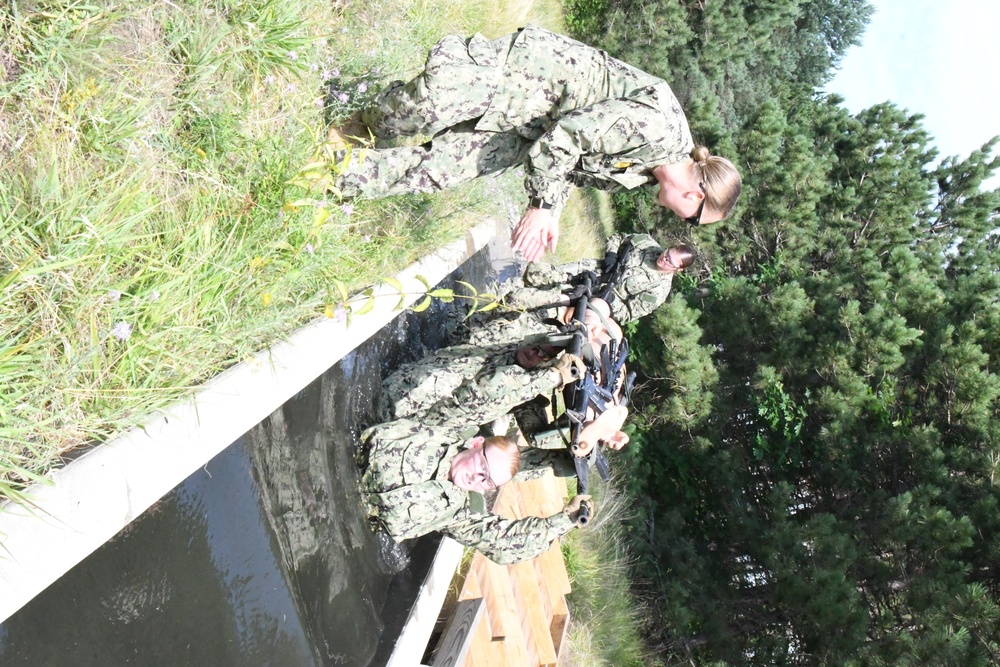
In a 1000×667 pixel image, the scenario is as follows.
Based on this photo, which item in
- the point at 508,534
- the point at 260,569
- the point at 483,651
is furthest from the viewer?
the point at 483,651

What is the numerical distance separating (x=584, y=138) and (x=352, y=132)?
1184 millimetres

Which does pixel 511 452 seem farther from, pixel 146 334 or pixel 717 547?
pixel 717 547

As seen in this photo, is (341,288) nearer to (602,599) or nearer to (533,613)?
(533,613)

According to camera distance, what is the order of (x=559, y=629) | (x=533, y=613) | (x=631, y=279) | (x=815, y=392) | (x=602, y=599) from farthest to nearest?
(x=815, y=392), (x=602, y=599), (x=559, y=629), (x=631, y=279), (x=533, y=613)

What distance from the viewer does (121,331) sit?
1.94 meters

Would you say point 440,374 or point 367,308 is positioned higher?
point 367,308

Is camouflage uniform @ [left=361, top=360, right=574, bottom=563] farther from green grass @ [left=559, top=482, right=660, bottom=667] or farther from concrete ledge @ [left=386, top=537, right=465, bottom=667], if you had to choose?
green grass @ [left=559, top=482, right=660, bottom=667]

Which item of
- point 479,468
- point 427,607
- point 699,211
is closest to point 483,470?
point 479,468

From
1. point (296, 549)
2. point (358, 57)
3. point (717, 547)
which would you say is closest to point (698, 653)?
point (717, 547)

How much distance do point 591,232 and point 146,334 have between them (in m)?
7.64

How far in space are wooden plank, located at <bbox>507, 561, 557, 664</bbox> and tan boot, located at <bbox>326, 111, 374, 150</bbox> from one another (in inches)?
109

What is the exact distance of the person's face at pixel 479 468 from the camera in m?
3.27

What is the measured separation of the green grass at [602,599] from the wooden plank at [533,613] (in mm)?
958

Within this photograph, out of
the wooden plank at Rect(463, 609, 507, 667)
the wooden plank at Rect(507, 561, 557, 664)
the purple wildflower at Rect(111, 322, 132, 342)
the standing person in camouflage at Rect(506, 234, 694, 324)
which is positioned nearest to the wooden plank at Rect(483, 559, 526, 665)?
the wooden plank at Rect(463, 609, 507, 667)
